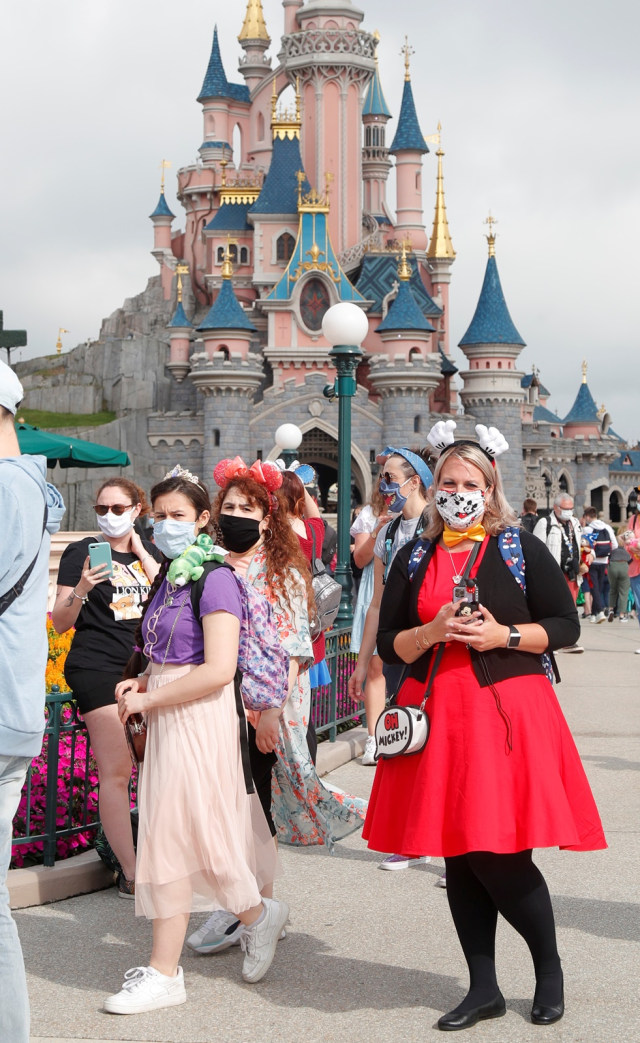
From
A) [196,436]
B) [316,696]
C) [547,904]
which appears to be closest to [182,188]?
[196,436]

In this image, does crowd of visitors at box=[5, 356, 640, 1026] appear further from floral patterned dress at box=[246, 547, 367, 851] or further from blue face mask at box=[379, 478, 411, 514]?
blue face mask at box=[379, 478, 411, 514]

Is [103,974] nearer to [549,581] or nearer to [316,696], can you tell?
[549,581]

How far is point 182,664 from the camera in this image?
12.0ft

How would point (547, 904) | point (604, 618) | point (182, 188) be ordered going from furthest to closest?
1. point (182, 188)
2. point (604, 618)
3. point (547, 904)

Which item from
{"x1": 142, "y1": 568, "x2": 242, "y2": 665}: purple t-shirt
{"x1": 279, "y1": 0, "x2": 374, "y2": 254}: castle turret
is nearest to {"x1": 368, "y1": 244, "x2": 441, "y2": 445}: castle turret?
{"x1": 279, "y1": 0, "x2": 374, "y2": 254}: castle turret

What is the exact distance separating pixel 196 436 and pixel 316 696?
3961 centimetres

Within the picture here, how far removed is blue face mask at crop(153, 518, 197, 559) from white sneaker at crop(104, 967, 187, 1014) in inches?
46.2

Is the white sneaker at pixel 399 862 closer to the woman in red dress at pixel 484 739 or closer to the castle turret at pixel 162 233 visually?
the woman in red dress at pixel 484 739

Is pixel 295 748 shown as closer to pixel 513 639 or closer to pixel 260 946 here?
pixel 260 946

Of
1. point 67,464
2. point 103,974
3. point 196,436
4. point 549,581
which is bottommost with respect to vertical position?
point 103,974

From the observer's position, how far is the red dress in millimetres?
3260

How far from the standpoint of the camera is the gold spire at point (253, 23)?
195 feet

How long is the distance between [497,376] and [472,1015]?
4565cm

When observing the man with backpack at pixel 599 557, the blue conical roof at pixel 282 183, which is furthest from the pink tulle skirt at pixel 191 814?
the blue conical roof at pixel 282 183
